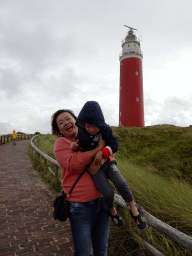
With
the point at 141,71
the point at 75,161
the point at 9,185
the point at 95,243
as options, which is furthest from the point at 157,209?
the point at 141,71

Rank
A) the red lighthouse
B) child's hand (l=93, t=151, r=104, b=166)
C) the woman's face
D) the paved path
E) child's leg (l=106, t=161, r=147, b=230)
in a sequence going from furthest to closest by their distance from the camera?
1. the red lighthouse
2. the paved path
3. the woman's face
4. child's leg (l=106, t=161, r=147, b=230)
5. child's hand (l=93, t=151, r=104, b=166)

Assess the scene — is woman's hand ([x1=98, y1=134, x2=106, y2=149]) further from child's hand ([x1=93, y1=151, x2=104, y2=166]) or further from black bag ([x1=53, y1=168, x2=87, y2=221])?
black bag ([x1=53, y1=168, x2=87, y2=221])

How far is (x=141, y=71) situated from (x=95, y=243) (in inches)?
1105

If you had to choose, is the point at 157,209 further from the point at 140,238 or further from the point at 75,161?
the point at 75,161

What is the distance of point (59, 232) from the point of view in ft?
11.6

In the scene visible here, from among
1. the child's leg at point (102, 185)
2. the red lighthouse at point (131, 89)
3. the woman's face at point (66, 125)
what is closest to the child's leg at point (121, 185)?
the child's leg at point (102, 185)

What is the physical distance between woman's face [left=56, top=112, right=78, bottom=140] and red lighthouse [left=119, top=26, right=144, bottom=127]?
79.2 feet

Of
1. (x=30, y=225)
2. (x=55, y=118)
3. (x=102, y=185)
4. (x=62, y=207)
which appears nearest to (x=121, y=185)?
(x=102, y=185)

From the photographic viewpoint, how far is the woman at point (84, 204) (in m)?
1.61

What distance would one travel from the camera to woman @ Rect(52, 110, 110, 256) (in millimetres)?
1607

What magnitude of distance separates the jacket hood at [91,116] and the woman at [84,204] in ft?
0.59

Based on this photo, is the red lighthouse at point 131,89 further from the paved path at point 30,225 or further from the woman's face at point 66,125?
the woman's face at point 66,125

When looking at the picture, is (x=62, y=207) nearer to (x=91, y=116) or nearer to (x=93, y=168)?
(x=93, y=168)

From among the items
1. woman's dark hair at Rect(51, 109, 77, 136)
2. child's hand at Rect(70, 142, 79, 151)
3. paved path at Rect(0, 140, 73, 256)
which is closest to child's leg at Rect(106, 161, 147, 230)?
child's hand at Rect(70, 142, 79, 151)
